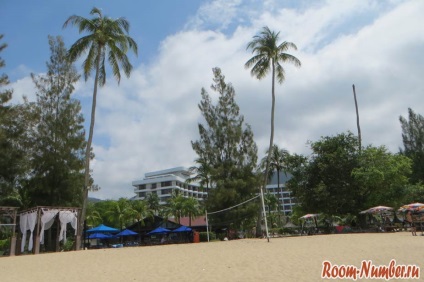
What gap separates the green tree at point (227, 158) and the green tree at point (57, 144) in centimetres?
1149

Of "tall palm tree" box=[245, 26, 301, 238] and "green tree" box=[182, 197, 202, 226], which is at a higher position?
"tall palm tree" box=[245, 26, 301, 238]

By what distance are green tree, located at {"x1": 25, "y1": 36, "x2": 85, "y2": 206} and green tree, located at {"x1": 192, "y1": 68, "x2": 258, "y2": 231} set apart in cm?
1149

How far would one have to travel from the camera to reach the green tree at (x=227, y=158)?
31750mm

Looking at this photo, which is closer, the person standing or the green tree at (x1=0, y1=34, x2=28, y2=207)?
the person standing

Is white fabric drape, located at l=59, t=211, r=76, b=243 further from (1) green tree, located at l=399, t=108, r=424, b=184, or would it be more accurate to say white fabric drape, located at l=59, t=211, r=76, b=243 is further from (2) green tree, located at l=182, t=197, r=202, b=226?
(1) green tree, located at l=399, t=108, r=424, b=184

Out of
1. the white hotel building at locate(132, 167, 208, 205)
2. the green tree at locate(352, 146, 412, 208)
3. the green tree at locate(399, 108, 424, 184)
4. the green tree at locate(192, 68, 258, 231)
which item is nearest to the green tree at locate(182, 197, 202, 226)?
the green tree at locate(192, 68, 258, 231)

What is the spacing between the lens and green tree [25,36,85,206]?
26.0m

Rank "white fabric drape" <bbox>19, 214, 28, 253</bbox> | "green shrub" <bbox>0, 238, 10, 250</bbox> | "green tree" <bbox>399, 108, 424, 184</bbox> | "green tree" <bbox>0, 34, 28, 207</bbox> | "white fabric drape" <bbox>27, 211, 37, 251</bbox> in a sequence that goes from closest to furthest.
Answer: "white fabric drape" <bbox>27, 211, 37, 251</bbox>
"white fabric drape" <bbox>19, 214, 28, 253</bbox>
"green tree" <bbox>0, 34, 28, 207</bbox>
"green shrub" <bbox>0, 238, 10, 250</bbox>
"green tree" <bbox>399, 108, 424, 184</bbox>

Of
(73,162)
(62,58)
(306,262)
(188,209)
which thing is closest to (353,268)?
(306,262)

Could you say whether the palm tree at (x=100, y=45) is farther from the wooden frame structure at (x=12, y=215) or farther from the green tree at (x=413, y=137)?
the green tree at (x=413, y=137)

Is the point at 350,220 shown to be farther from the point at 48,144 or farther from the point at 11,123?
the point at 11,123

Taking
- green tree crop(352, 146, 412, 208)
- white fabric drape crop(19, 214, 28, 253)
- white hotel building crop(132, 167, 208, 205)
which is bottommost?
white fabric drape crop(19, 214, 28, 253)

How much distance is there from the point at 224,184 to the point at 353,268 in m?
24.4

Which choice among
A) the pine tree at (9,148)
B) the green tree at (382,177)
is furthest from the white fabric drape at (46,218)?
the green tree at (382,177)
